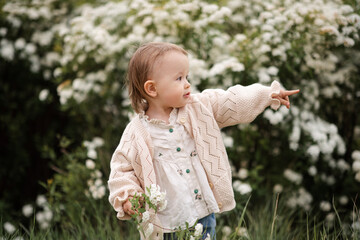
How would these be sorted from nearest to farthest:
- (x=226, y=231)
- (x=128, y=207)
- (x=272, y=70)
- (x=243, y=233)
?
(x=128, y=207) → (x=243, y=233) → (x=226, y=231) → (x=272, y=70)

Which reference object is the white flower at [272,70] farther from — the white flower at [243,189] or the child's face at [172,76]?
the child's face at [172,76]

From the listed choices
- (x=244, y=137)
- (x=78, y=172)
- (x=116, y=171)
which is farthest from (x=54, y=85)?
(x=116, y=171)

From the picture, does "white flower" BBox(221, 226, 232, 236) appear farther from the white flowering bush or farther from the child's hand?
the child's hand

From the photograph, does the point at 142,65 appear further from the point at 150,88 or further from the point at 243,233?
the point at 243,233

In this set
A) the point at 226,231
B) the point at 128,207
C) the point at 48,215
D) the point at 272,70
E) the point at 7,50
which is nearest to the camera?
the point at 128,207

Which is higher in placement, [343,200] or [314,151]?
[314,151]

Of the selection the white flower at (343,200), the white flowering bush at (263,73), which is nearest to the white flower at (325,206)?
the white flowering bush at (263,73)

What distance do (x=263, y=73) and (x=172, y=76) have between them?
1469 mm

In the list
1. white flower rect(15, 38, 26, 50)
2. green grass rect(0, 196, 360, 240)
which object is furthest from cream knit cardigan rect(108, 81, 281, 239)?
white flower rect(15, 38, 26, 50)

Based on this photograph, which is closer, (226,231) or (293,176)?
(226,231)

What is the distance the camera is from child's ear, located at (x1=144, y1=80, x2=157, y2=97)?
197 centimetres

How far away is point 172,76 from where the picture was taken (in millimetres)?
1950

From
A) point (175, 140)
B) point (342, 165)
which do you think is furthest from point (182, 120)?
point (342, 165)

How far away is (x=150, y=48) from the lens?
1973 mm
